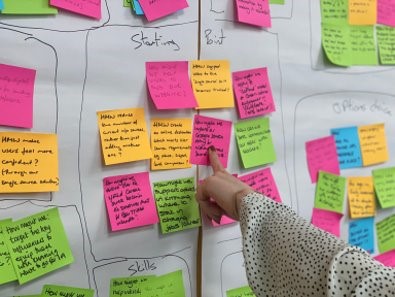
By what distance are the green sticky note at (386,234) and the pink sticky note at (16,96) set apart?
931mm

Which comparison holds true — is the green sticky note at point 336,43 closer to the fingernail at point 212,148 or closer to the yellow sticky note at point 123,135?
the fingernail at point 212,148

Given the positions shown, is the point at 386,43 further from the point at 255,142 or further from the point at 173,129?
the point at 173,129

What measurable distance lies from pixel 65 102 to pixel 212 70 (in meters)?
0.31

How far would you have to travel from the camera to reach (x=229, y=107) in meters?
1.06

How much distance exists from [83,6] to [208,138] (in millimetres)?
361

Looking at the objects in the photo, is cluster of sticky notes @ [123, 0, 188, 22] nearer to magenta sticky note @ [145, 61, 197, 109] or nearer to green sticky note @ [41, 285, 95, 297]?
magenta sticky note @ [145, 61, 197, 109]

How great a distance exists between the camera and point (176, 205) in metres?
1.02

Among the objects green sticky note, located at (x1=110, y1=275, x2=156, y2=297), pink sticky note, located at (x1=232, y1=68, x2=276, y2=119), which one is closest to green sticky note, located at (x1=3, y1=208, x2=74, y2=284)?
green sticky note, located at (x1=110, y1=275, x2=156, y2=297)

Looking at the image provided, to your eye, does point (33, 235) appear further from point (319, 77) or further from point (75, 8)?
point (319, 77)

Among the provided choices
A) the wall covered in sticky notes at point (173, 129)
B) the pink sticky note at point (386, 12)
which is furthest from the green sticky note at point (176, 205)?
the pink sticky note at point (386, 12)

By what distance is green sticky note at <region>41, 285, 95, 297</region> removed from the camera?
0.89 m

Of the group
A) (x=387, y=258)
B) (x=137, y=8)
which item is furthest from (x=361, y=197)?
(x=137, y=8)

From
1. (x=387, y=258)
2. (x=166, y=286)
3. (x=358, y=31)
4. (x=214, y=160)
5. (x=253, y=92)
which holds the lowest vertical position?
(x=387, y=258)

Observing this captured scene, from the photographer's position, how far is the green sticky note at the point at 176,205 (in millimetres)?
1000
